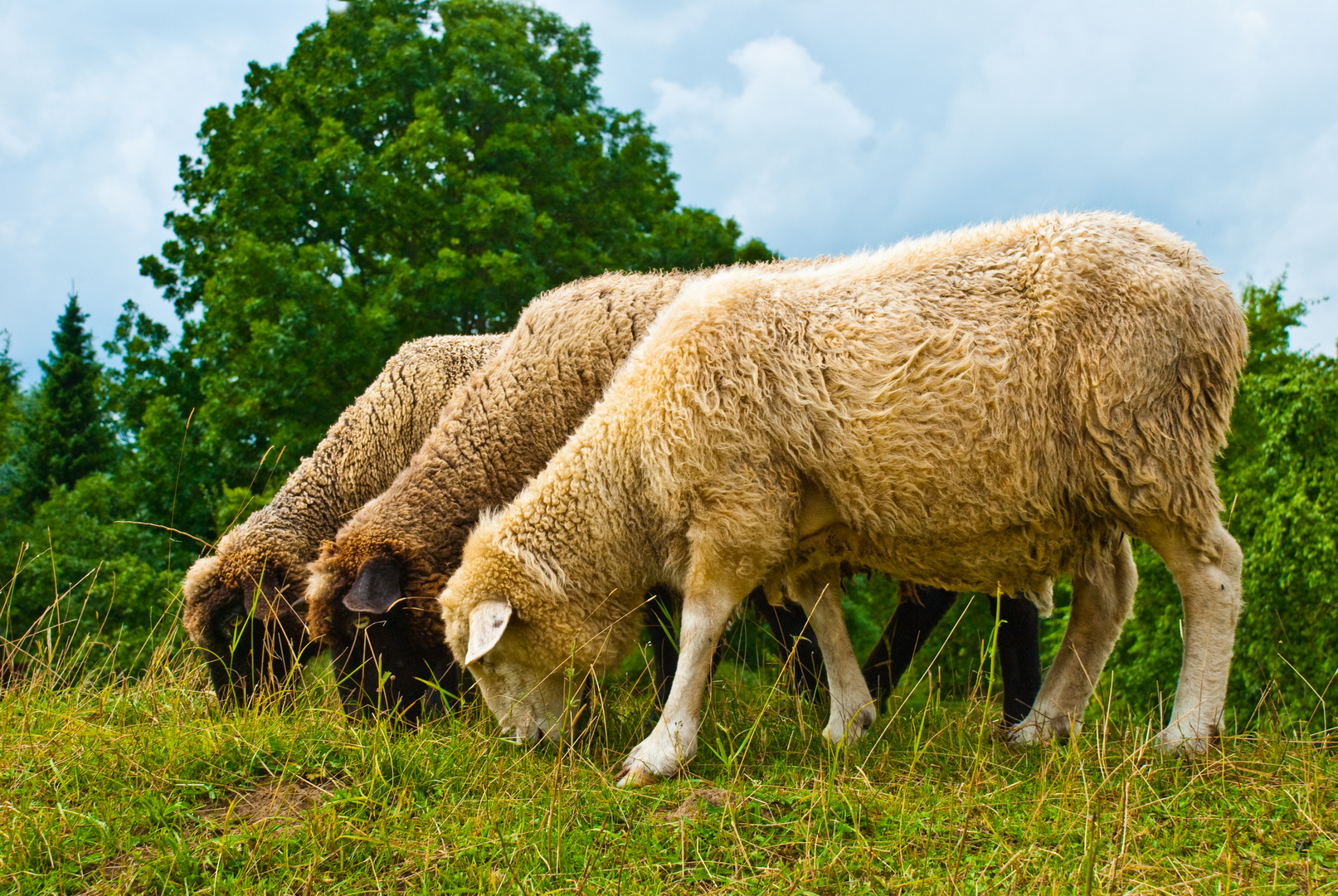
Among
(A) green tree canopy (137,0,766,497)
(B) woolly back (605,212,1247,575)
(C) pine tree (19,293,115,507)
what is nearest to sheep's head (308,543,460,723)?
(B) woolly back (605,212,1247,575)

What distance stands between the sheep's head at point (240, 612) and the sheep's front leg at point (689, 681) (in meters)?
2.86

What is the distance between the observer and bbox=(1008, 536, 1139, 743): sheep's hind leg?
4.65 meters

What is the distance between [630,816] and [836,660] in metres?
1.53

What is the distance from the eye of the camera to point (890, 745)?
4.43 meters

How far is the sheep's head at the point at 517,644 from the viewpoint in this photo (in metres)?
4.33

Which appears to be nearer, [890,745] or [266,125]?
[890,745]

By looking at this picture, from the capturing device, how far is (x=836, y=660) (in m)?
4.68

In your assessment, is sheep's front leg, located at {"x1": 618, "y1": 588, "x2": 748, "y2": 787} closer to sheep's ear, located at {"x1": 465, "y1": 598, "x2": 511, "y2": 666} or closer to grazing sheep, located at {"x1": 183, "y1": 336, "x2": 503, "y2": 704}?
sheep's ear, located at {"x1": 465, "y1": 598, "x2": 511, "y2": 666}

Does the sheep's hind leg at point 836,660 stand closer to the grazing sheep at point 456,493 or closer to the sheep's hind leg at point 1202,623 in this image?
the grazing sheep at point 456,493

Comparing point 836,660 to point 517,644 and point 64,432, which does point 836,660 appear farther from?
point 64,432

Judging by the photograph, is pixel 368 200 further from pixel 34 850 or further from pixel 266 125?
pixel 34 850

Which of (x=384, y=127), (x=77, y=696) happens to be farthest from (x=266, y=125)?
(x=77, y=696)

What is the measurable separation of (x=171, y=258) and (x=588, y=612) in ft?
74.0

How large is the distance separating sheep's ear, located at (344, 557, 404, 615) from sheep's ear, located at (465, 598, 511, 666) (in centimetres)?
88
